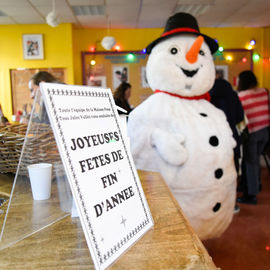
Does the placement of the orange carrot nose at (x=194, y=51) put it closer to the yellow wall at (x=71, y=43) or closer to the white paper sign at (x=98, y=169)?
the white paper sign at (x=98, y=169)

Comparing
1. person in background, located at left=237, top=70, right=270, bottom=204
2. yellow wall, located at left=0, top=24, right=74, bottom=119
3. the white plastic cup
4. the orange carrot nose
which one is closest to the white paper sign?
the white plastic cup

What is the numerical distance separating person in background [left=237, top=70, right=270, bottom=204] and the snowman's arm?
1.87 metres

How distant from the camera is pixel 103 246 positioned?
1.47 feet

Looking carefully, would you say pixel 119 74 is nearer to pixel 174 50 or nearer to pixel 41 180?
pixel 174 50

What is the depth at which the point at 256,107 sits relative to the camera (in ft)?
10.2

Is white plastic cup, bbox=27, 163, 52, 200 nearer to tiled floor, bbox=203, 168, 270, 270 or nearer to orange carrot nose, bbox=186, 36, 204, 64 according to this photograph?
orange carrot nose, bbox=186, 36, 204, 64

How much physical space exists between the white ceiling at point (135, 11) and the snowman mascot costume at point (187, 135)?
3.01m

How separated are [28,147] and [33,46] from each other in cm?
530

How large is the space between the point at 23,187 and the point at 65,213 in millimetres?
108

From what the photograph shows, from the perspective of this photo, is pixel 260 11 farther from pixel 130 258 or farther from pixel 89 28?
pixel 130 258

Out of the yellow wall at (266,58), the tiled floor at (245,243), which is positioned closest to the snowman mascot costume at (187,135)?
the tiled floor at (245,243)

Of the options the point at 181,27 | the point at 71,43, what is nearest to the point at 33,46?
the point at 71,43

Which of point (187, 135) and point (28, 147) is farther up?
point (28, 147)

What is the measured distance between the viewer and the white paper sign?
0.45m
